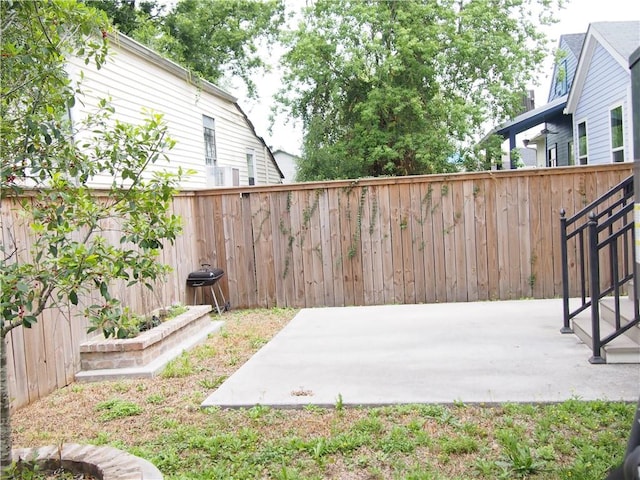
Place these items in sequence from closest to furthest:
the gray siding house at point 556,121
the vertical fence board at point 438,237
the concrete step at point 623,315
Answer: the concrete step at point 623,315
the vertical fence board at point 438,237
the gray siding house at point 556,121

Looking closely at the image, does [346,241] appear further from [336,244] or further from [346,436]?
[346,436]

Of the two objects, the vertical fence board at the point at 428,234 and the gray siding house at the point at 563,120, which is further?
the gray siding house at the point at 563,120

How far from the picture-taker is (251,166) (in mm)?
14805

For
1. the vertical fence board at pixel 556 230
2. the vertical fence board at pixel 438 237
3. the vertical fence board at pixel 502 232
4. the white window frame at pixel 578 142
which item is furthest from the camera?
the white window frame at pixel 578 142

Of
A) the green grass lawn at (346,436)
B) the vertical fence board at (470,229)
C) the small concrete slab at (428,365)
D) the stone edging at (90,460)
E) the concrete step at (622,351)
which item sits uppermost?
the vertical fence board at (470,229)

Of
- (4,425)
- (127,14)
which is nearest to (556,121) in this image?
(127,14)

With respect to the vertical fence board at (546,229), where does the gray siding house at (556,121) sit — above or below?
above

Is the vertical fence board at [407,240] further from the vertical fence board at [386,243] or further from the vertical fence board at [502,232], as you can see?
the vertical fence board at [502,232]

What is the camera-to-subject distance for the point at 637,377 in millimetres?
3998

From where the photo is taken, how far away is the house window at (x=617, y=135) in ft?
34.4

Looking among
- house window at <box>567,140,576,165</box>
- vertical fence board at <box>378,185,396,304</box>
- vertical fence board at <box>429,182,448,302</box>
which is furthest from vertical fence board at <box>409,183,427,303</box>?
house window at <box>567,140,576,165</box>

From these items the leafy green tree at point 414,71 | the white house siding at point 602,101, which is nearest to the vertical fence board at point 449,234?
the white house siding at point 602,101

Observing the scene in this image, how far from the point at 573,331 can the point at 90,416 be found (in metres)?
4.22

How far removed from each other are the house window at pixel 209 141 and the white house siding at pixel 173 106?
0.41 feet
